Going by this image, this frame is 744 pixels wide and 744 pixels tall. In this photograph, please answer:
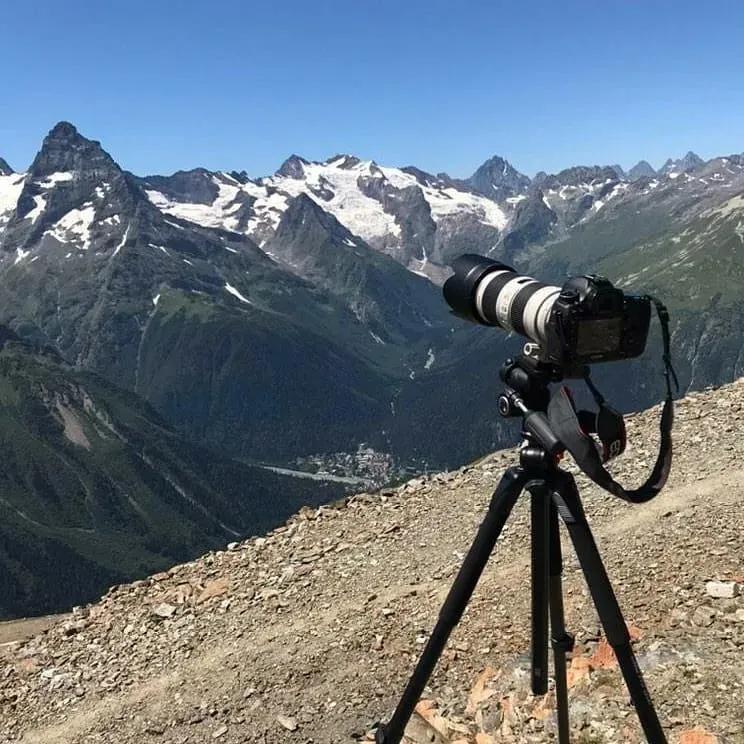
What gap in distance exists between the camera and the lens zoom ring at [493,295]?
607 centimetres

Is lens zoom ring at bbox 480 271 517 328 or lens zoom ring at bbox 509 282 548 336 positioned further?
lens zoom ring at bbox 480 271 517 328

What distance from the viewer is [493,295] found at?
611 cm

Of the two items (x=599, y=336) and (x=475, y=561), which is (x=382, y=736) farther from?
(x=599, y=336)

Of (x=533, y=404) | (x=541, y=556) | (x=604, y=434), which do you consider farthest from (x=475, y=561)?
(x=604, y=434)

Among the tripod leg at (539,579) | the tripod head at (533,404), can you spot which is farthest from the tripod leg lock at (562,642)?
the tripod head at (533,404)

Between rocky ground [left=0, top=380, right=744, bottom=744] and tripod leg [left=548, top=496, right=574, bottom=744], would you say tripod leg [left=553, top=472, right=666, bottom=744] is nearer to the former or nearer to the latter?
tripod leg [left=548, top=496, right=574, bottom=744]

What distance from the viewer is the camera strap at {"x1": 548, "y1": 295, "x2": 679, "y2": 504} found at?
16.4 feet

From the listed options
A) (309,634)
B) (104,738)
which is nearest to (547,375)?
(309,634)

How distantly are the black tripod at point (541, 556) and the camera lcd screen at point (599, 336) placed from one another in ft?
1.62

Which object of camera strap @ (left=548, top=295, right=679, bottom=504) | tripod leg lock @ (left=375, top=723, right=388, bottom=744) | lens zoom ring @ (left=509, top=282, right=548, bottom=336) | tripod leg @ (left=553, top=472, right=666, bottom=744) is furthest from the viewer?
tripod leg lock @ (left=375, top=723, right=388, bottom=744)

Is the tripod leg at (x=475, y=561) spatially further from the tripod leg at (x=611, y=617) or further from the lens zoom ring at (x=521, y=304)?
the lens zoom ring at (x=521, y=304)

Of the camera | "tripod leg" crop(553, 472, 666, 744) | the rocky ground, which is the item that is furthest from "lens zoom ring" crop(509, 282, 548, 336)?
the rocky ground

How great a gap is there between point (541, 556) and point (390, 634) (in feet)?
19.9

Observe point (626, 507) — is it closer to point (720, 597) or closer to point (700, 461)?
point (700, 461)
